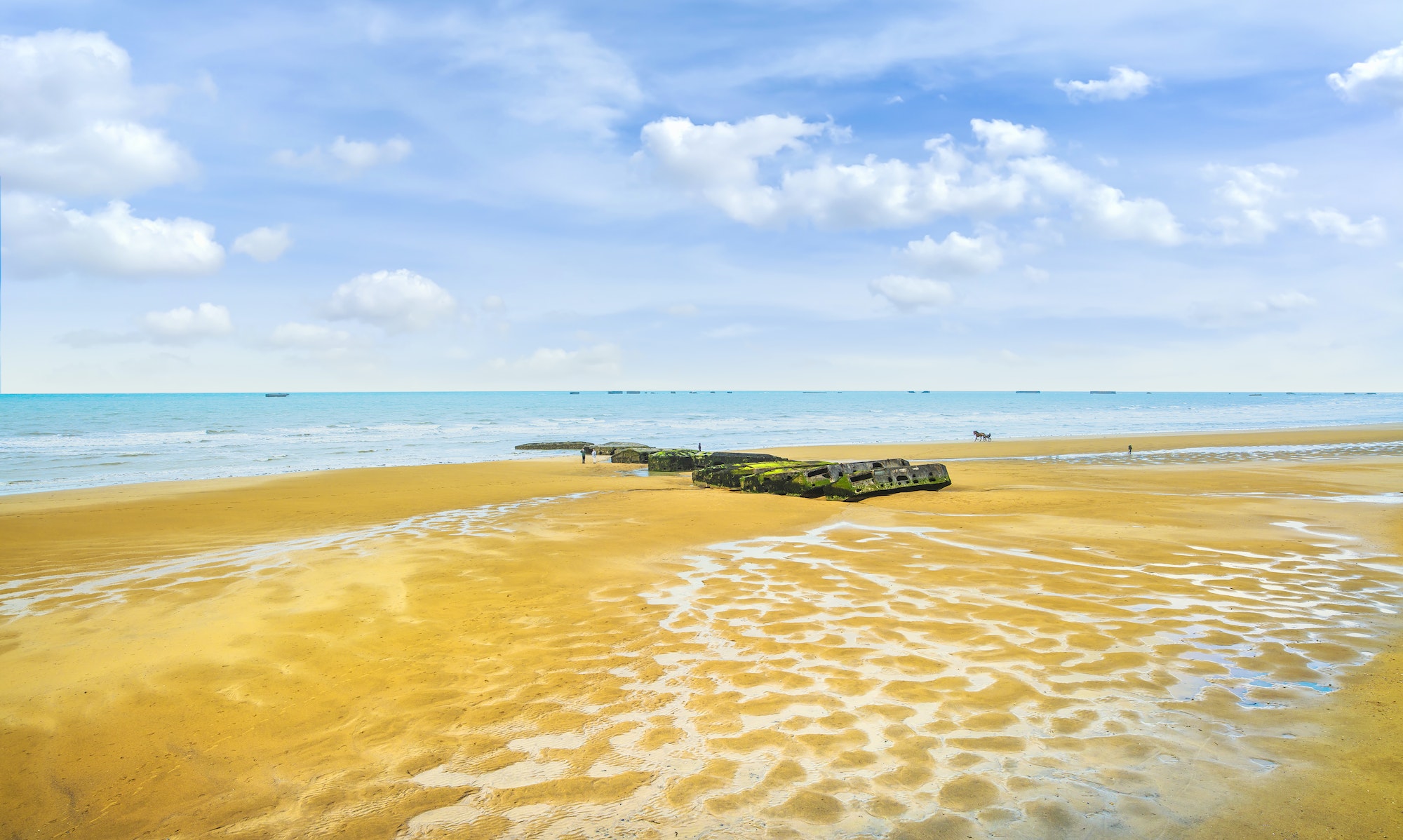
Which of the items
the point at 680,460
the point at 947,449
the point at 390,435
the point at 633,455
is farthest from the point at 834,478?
the point at 390,435

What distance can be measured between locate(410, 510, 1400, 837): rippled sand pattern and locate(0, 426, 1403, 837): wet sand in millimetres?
29

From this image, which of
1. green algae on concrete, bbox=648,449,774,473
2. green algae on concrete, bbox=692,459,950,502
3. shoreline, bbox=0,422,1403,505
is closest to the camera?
green algae on concrete, bbox=692,459,950,502

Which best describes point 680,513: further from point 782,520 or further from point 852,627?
point 852,627

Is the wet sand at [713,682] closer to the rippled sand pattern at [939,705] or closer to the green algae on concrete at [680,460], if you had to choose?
the rippled sand pattern at [939,705]

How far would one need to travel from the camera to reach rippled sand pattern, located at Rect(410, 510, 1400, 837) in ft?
13.0

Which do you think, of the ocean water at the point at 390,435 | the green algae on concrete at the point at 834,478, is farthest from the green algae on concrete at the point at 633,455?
the green algae on concrete at the point at 834,478

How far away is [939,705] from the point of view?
17.2 feet

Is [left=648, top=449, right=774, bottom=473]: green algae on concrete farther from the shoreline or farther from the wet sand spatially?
the wet sand

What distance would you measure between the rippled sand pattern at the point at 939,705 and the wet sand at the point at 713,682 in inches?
1.2

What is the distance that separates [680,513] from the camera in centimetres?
1455

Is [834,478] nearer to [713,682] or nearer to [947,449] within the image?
[713,682]

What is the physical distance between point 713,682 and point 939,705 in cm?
177

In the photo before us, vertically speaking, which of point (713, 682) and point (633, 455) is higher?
point (633, 455)

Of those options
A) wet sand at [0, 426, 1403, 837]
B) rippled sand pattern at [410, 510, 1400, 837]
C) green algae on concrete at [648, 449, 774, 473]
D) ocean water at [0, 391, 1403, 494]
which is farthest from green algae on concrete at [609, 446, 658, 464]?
rippled sand pattern at [410, 510, 1400, 837]
